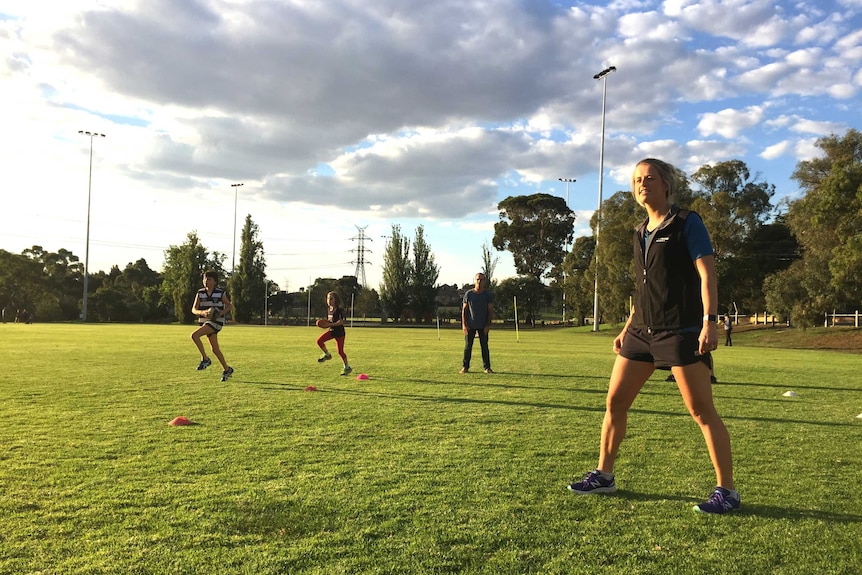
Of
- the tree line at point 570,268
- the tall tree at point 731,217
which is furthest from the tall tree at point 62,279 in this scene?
the tall tree at point 731,217

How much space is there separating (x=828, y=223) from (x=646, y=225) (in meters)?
36.1

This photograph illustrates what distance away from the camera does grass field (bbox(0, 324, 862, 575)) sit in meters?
2.99

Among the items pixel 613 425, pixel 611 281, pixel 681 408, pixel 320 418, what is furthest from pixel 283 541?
pixel 611 281

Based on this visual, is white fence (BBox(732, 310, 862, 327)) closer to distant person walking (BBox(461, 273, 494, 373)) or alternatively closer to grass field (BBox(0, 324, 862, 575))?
distant person walking (BBox(461, 273, 494, 373))

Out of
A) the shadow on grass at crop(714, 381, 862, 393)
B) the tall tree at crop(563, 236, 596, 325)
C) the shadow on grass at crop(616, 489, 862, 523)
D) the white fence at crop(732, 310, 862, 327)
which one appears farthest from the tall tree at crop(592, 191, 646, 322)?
the shadow on grass at crop(616, 489, 862, 523)

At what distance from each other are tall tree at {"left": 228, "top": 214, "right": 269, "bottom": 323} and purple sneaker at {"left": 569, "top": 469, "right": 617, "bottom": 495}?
72.2m

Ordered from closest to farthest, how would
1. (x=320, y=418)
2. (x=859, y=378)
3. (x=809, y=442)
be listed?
(x=809, y=442) < (x=320, y=418) < (x=859, y=378)

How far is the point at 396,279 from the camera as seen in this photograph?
75.4 metres

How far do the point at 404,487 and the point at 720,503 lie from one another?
2043mm

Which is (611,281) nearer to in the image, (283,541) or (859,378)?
(859,378)

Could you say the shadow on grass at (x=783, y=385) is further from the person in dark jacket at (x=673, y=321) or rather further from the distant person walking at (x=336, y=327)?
the person in dark jacket at (x=673, y=321)

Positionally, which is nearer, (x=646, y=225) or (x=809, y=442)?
(x=646, y=225)

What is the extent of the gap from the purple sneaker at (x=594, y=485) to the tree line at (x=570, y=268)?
104ft

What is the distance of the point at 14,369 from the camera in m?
12.1
